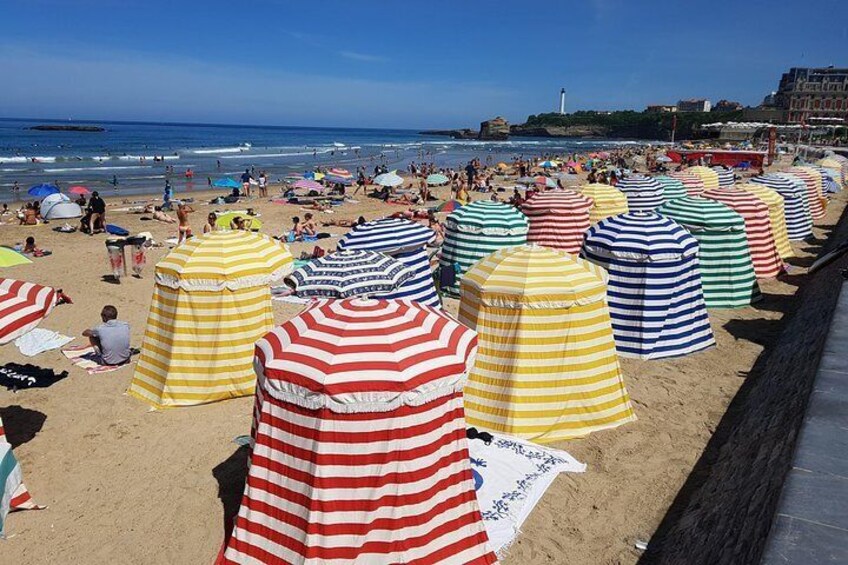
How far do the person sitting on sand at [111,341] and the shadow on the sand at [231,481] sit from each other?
134 inches

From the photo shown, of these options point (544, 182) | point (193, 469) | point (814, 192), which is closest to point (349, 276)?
point (193, 469)

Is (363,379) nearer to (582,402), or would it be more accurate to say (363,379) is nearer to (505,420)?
(505,420)

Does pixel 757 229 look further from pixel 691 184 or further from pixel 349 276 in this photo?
pixel 349 276

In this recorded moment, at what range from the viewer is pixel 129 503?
18.7 feet

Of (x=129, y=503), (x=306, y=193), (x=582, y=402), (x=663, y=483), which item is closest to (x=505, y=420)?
(x=582, y=402)

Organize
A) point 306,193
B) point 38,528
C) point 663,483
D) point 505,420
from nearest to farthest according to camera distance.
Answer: point 38,528 < point 663,483 < point 505,420 < point 306,193

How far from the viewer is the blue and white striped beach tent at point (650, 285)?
354 inches

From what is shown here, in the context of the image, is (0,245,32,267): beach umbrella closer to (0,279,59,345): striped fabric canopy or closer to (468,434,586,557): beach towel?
(0,279,59,345): striped fabric canopy

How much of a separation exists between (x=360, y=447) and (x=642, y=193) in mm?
16405

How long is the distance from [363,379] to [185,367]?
4535 millimetres

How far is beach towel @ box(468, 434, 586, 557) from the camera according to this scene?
17.4 ft

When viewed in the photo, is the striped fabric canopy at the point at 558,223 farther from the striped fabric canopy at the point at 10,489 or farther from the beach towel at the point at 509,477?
the striped fabric canopy at the point at 10,489

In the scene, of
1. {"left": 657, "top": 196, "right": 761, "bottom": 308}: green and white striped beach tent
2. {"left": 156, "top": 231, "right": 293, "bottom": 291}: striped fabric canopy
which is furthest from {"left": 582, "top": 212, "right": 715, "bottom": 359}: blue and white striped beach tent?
{"left": 156, "top": 231, "right": 293, "bottom": 291}: striped fabric canopy

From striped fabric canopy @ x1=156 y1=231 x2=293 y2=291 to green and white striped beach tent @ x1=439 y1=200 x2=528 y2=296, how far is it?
5199 mm
